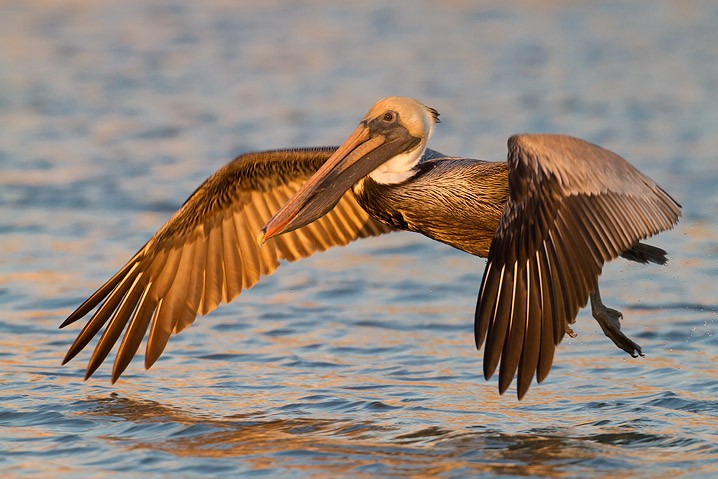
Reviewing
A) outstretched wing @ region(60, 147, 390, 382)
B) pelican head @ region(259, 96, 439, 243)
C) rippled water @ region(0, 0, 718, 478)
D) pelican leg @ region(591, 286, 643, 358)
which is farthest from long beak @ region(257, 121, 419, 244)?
pelican leg @ region(591, 286, 643, 358)

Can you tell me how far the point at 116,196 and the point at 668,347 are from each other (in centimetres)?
531

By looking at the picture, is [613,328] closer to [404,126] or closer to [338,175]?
[404,126]

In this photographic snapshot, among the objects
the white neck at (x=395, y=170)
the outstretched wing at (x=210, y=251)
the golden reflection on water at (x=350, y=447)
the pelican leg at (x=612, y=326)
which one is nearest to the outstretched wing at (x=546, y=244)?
the golden reflection on water at (x=350, y=447)

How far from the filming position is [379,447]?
6449mm

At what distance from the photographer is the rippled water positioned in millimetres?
6562

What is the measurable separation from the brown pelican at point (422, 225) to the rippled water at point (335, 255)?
41cm

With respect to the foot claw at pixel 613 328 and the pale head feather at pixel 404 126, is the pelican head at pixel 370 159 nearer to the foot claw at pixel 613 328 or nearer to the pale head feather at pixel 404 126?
the pale head feather at pixel 404 126

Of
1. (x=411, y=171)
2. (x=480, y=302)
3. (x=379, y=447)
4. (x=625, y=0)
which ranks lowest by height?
(x=379, y=447)

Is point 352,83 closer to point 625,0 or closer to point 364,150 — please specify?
point 625,0

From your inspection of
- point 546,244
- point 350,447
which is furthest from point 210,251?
point 546,244

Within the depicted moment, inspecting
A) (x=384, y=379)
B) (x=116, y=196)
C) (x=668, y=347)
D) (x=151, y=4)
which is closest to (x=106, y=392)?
(x=384, y=379)

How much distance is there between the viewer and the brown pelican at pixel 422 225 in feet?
19.5

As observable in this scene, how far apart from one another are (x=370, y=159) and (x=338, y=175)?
0.22 meters

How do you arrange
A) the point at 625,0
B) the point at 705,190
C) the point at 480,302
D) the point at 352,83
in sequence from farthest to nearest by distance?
the point at 625,0 < the point at 352,83 < the point at 705,190 < the point at 480,302
